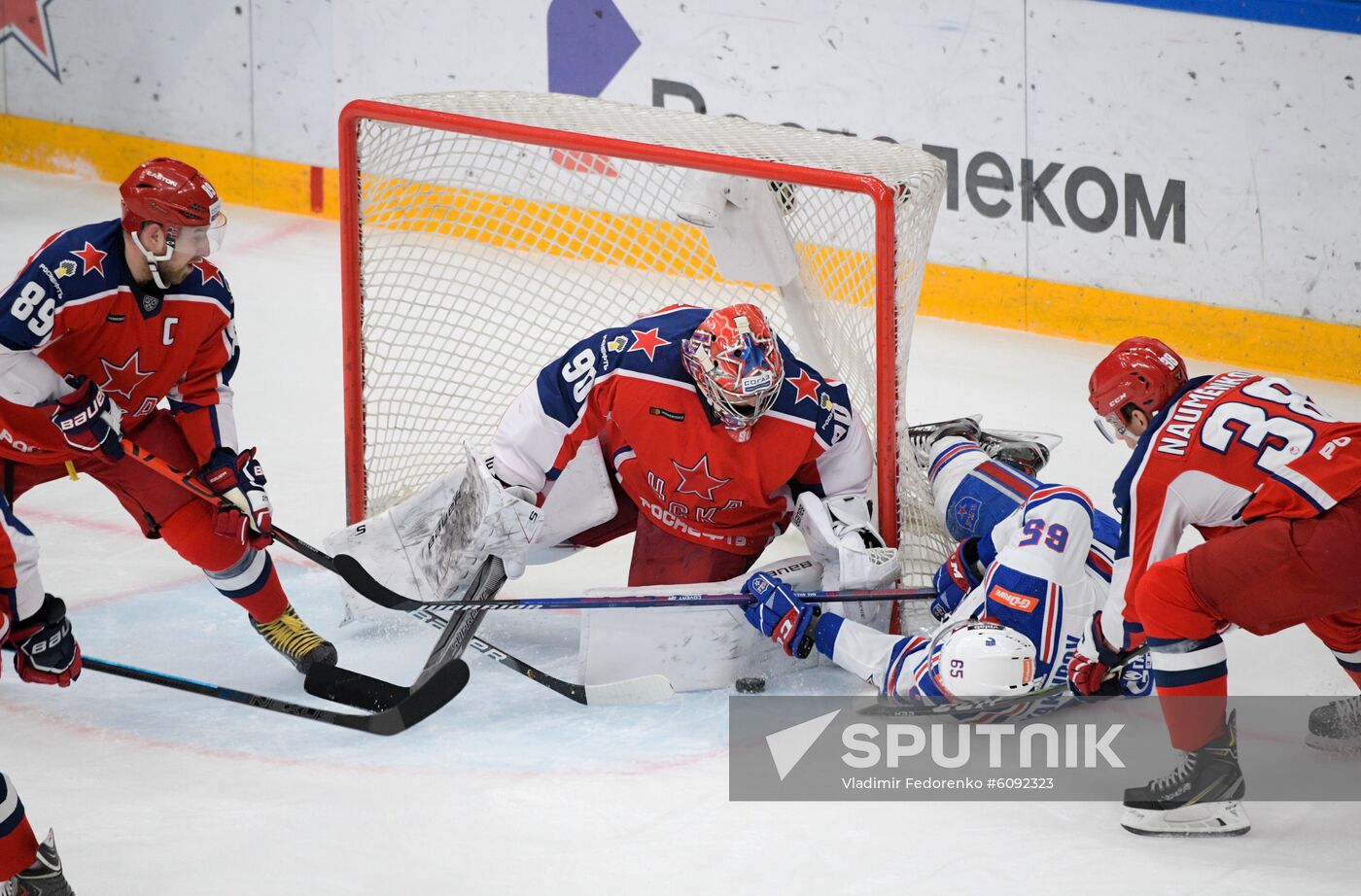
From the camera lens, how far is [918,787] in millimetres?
3350

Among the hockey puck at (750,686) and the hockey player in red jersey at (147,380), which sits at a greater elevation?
the hockey player in red jersey at (147,380)

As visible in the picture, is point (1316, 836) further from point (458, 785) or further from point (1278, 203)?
point (1278, 203)

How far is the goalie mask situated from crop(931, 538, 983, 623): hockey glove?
19.0 inches

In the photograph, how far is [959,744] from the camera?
11.5 feet

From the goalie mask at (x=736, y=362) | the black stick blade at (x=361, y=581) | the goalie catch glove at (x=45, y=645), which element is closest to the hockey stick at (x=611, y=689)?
the black stick blade at (x=361, y=581)

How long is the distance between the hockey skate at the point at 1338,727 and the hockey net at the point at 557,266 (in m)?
0.85

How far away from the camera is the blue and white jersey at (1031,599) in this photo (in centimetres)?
330

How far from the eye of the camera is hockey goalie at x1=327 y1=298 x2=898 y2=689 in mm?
3654

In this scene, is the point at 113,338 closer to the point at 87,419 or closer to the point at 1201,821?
the point at 87,419

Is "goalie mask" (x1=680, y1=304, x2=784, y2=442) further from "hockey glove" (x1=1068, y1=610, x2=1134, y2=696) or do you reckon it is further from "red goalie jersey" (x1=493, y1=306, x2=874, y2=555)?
"hockey glove" (x1=1068, y1=610, x2=1134, y2=696)

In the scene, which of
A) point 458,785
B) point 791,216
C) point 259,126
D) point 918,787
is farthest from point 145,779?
point 259,126

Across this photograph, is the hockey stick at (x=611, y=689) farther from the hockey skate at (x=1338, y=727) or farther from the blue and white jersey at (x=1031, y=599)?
the hockey skate at (x=1338, y=727)

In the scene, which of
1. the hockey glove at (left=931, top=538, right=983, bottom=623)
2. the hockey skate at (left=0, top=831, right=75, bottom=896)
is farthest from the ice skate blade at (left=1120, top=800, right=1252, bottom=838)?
the hockey skate at (left=0, top=831, right=75, bottom=896)

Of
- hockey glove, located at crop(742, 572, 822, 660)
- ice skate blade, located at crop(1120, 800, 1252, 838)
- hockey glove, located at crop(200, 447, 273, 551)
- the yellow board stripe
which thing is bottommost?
ice skate blade, located at crop(1120, 800, 1252, 838)
